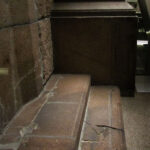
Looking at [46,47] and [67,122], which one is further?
[46,47]

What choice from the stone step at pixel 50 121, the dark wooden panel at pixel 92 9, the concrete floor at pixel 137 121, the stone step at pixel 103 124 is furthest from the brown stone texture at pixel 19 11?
the concrete floor at pixel 137 121

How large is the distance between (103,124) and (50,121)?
40 cm

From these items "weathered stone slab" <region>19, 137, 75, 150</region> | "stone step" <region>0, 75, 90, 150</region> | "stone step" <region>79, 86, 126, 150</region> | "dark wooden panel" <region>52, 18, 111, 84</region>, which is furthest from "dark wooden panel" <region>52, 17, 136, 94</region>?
"weathered stone slab" <region>19, 137, 75, 150</region>

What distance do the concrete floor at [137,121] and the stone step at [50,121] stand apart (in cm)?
48

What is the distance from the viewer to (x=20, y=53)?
159 cm

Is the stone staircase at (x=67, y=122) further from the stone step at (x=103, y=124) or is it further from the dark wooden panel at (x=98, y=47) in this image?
the dark wooden panel at (x=98, y=47)

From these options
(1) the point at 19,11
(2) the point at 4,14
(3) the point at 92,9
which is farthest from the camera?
(3) the point at 92,9

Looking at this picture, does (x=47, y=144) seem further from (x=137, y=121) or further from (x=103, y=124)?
(x=137, y=121)

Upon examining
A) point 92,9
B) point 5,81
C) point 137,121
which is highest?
point 92,9

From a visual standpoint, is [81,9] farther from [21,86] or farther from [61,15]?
[21,86]

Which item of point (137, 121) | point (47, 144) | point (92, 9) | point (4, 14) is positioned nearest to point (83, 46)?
point (92, 9)

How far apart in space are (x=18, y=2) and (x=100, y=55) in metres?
0.98

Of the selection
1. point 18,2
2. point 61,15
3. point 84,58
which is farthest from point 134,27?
point 18,2

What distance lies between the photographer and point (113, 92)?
6.97ft
